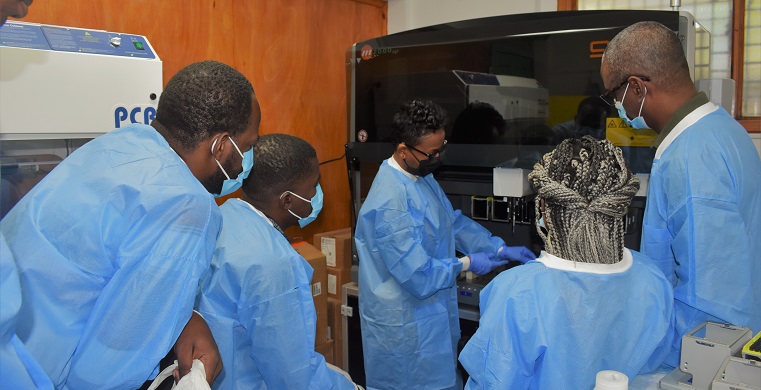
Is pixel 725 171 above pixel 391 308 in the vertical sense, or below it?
above

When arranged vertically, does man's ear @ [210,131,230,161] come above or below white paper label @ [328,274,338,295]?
above

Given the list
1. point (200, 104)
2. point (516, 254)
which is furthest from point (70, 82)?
point (516, 254)

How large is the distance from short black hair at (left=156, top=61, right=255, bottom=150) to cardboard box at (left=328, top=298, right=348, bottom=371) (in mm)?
1829

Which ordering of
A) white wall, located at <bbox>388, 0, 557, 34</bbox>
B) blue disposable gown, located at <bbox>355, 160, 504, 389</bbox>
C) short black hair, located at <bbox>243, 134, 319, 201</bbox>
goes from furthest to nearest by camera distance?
1. white wall, located at <bbox>388, 0, 557, 34</bbox>
2. blue disposable gown, located at <bbox>355, 160, 504, 389</bbox>
3. short black hair, located at <bbox>243, 134, 319, 201</bbox>

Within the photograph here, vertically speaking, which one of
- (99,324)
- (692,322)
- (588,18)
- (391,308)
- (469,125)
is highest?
(588,18)

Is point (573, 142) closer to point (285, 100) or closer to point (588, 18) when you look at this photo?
point (588, 18)

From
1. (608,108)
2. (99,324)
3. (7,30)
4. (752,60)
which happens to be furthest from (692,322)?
(7,30)

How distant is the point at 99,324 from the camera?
1.10 m

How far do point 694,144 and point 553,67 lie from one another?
0.71 metres

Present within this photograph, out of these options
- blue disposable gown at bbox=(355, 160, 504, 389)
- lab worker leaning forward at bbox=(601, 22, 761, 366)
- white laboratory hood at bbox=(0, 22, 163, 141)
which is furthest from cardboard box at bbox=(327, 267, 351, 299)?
lab worker leaning forward at bbox=(601, 22, 761, 366)

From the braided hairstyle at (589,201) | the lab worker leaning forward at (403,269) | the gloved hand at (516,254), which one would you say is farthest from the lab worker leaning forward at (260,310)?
the gloved hand at (516,254)

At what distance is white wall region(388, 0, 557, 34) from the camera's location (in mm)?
3295

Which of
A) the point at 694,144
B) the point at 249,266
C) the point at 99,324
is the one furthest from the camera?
the point at 694,144

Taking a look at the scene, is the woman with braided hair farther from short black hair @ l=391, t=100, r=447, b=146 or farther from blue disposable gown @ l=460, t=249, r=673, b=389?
short black hair @ l=391, t=100, r=447, b=146
